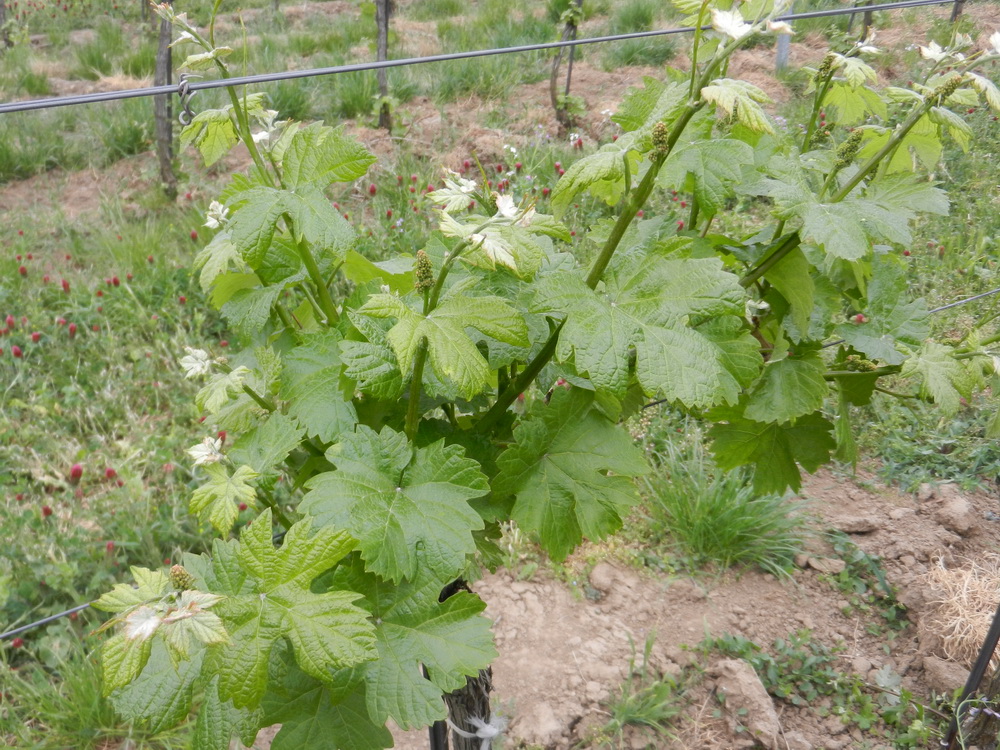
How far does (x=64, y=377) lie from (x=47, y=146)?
117 inches

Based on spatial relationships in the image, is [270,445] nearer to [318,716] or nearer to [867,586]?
[318,716]

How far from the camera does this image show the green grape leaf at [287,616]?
77cm

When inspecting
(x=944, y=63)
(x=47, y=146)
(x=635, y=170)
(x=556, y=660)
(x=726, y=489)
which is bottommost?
(x=556, y=660)

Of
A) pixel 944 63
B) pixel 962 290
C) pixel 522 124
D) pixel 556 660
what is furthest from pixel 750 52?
pixel 944 63

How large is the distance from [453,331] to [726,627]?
242 centimetres

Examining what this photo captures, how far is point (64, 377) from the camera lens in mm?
3668

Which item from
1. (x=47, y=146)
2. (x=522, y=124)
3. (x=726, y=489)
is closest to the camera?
(x=726, y=489)

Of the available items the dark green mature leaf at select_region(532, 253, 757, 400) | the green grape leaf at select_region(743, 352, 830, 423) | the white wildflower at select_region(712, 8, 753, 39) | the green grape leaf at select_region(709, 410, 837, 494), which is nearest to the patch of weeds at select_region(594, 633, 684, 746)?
the green grape leaf at select_region(709, 410, 837, 494)

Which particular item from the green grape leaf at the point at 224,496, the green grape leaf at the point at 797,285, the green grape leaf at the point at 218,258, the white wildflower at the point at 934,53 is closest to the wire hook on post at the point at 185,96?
the green grape leaf at the point at 218,258

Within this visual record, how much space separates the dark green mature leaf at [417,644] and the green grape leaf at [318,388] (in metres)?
0.20

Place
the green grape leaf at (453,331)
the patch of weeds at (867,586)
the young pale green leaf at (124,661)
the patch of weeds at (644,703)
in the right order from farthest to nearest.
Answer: the patch of weeds at (867,586), the patch of weeds at (644,703), the green grape leaf at (453,331), the young pale green leaf at (124,661)

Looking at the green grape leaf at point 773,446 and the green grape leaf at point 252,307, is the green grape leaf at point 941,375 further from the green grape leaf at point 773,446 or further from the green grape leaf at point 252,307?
the green grape leaf at point 252,307

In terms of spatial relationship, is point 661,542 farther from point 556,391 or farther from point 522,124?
point 522,124

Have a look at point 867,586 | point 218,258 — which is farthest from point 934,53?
point 867,586
